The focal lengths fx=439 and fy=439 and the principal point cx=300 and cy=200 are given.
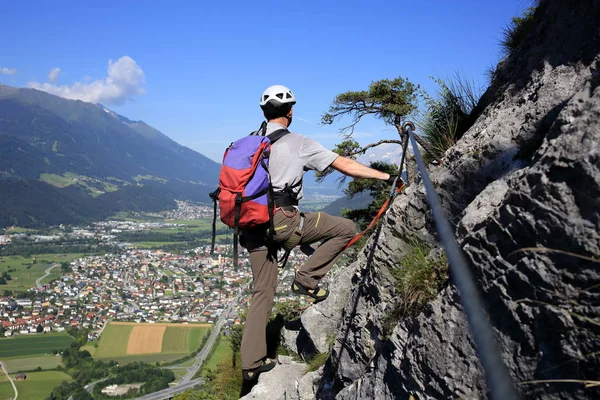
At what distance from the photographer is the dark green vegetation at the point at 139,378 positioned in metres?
34.1

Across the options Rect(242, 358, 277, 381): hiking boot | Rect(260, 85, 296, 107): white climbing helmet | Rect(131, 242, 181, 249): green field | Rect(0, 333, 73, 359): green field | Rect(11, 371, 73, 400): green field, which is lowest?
Rect(0, 333, 73, 359): green field

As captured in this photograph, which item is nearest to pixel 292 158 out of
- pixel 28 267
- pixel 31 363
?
pixel 31 363

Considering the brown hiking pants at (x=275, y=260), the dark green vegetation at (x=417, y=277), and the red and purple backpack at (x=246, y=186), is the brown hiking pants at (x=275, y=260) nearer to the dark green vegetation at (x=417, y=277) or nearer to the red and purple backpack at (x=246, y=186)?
the red and purple backpack at (x=246, y=186)

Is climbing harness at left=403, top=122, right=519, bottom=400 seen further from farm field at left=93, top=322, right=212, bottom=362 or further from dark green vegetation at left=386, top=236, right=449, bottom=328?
farm field at left=93, top=322, right=212, bottom=362

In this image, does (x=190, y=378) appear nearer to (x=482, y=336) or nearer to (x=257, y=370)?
(x=257, y=370)

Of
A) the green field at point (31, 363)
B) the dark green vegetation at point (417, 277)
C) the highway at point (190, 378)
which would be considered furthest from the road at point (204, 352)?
the dark green vegetation at point (417, 277)

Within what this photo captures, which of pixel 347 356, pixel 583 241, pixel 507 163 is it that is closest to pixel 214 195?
pixel 347 356

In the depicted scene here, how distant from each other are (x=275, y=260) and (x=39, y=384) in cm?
4142

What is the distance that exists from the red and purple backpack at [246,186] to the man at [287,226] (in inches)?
5.4

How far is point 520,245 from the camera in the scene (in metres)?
2.30

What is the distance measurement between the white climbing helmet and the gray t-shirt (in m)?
0.41

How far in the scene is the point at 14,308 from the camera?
5684 centimetres

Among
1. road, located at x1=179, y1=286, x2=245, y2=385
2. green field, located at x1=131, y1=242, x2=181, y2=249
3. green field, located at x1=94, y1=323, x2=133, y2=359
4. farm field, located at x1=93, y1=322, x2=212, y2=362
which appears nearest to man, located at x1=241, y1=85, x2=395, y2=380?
road, located at x1=179, y1=286, x2=245, y2=385

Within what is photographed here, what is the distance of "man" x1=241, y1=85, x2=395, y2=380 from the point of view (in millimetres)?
4695
